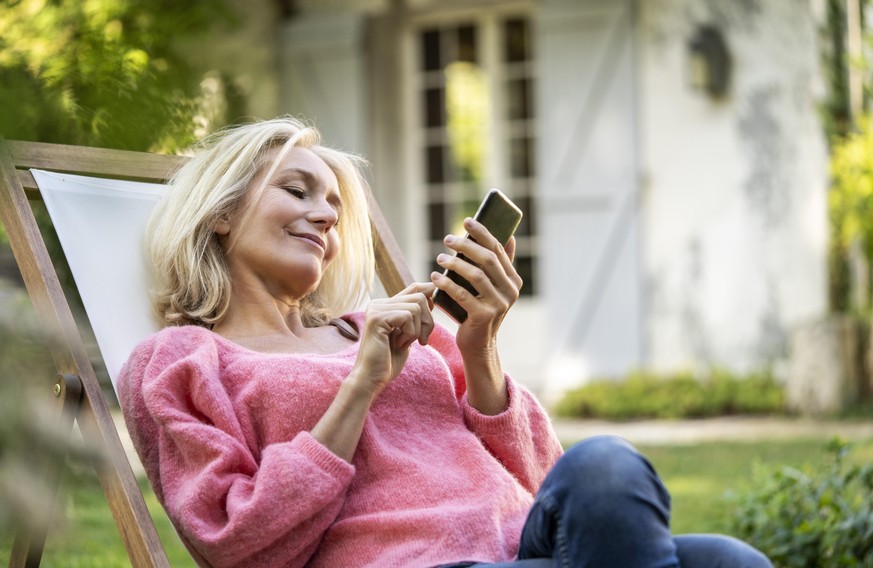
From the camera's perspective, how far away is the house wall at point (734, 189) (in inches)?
294

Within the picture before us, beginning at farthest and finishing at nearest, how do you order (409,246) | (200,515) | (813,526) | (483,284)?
(409,246), (813,526), (483,284), (200,515)

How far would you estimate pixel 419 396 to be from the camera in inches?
80.7

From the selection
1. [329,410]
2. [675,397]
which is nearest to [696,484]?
[675,397]

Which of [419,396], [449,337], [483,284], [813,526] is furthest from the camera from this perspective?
[813,526]

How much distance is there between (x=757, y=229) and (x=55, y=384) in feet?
20.8

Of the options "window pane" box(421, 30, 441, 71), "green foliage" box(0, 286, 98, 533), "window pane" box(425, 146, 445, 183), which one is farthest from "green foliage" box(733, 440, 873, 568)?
"window pane" box(421, 30, 441, 71)

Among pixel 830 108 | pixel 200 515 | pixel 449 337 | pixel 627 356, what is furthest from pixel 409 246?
pixel 200 515

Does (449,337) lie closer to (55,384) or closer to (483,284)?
(483,284)

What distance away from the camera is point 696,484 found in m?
4.73

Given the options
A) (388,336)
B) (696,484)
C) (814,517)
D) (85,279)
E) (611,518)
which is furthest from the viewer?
(696,484)

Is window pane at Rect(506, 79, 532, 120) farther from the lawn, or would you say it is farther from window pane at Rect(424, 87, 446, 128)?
the lawn

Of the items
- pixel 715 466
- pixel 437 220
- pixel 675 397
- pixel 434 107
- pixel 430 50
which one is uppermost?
pixel 430 50

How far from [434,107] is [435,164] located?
0.43 meters

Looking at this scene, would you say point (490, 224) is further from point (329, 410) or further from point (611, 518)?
point (611, 518)
